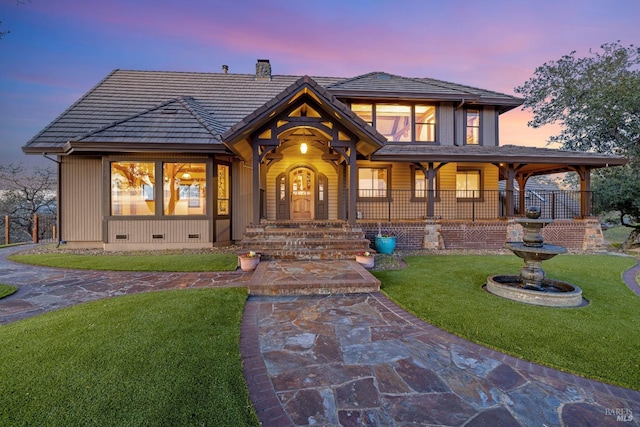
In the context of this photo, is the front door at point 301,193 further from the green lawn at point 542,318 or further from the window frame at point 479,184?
the window frame at point 479,184

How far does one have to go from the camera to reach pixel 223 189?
10.4 metres

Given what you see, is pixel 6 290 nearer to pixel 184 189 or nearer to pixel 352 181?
pixel 184 189

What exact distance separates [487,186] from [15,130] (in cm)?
3577

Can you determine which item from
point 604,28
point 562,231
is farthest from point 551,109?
point 562,231

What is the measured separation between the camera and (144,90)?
12547 millimetres

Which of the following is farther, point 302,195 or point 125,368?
point 302,195

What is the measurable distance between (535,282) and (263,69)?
14549 millimetres

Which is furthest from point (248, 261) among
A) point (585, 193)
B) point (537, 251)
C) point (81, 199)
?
point (585, 193)

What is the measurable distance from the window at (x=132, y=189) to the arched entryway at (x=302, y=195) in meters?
4.66

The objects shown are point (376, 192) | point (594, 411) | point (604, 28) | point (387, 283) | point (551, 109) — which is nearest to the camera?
point (594, 411)

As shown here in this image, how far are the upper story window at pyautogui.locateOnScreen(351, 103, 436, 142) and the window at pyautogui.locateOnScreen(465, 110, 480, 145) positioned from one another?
5.70 feet

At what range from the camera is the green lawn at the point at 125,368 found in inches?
75.7

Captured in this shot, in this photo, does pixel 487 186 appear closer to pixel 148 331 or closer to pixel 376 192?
pixel 376 192

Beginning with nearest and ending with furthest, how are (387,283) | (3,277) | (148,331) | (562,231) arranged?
(148,331)
(387,283)
(3,277)
(562,231)
